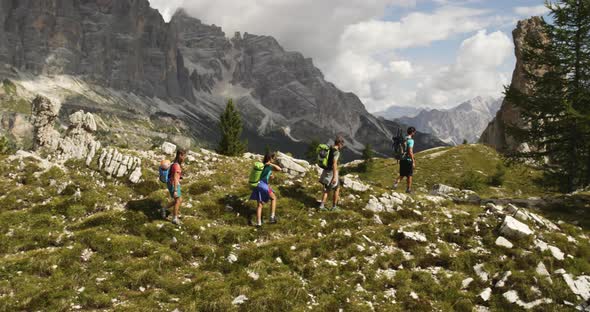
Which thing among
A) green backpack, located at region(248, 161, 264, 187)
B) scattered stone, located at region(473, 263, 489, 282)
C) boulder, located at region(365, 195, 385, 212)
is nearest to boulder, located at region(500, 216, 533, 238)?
scattered stone, located at region(473, 263, 489, 282)

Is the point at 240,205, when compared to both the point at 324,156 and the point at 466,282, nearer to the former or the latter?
the point at 324,156

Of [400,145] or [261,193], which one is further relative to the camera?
[400,145]

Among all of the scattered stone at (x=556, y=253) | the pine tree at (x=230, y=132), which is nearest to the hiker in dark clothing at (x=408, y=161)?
the scattered stone at (x=556, y=253)

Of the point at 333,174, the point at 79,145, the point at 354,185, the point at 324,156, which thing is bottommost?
the point at 354,185

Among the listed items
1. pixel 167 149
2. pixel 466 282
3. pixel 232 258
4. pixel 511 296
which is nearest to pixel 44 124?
pixel 167 149

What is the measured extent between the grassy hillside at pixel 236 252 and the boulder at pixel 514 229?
29cm

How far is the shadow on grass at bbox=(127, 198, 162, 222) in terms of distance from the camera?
16.3m

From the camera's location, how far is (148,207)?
1717cm

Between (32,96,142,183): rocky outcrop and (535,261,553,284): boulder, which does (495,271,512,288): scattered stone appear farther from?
(32,96,142,183): rocky outcrop

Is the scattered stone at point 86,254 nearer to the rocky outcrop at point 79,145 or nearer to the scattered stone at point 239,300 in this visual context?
the scattered stone at point 239,300

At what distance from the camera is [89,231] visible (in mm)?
14297

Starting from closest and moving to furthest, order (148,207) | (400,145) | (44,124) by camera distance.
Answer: (148,207)
(400,145)
(44,124)

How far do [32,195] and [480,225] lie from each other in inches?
811

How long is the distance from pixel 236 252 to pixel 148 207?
5857mm
